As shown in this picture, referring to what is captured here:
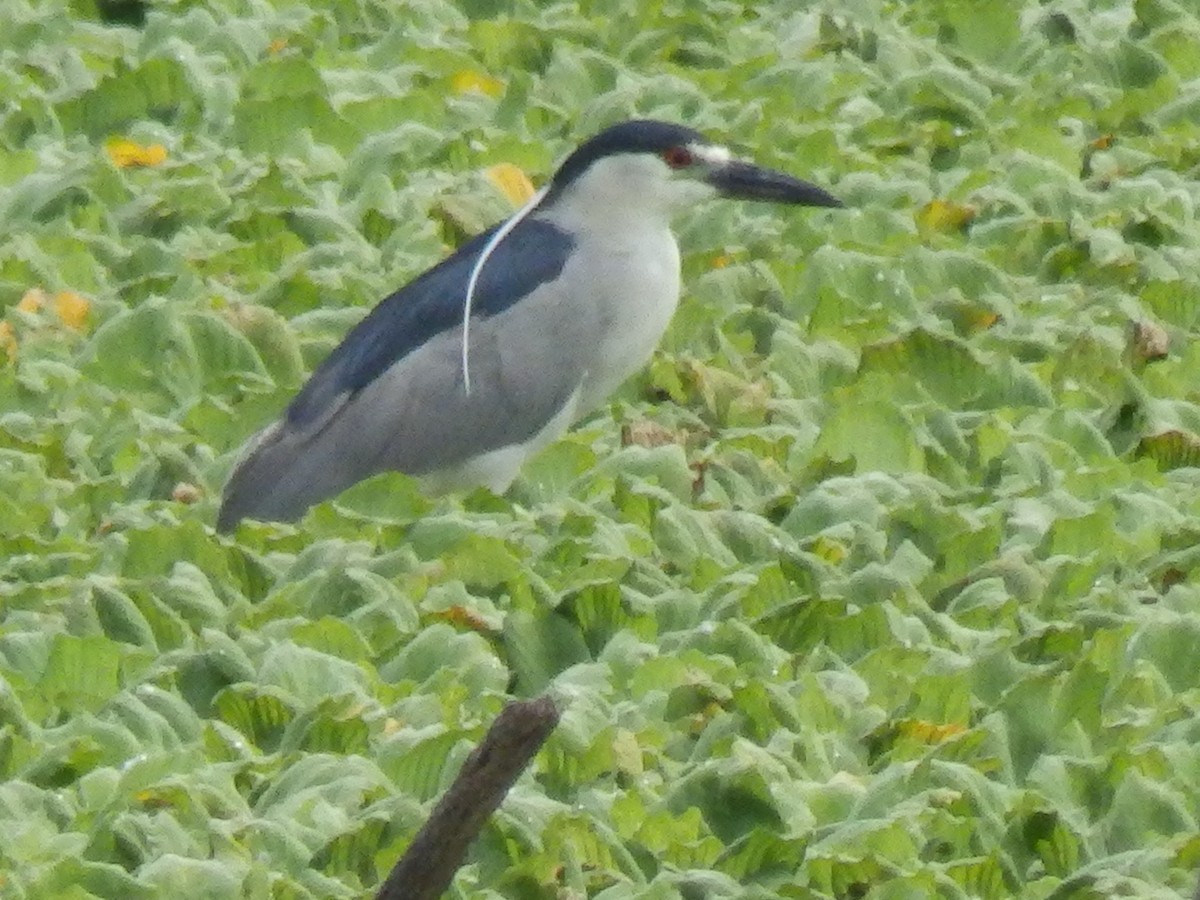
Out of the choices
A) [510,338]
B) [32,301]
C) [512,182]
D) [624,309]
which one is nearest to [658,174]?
[624,309]

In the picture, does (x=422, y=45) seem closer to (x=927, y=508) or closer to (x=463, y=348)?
(x=463, y=348)

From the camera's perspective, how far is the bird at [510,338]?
5961mm

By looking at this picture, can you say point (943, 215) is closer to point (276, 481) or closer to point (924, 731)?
point (276, 481)

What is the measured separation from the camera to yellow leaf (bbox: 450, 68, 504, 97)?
7758 millimetres

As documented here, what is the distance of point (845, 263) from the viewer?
22.0 ft

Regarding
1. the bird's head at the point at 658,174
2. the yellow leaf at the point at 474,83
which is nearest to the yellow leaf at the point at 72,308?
the bird's head at the point at 658,174

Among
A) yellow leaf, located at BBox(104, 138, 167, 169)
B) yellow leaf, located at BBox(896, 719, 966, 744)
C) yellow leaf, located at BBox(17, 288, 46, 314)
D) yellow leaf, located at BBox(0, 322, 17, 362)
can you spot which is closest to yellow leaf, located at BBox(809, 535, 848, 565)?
yellow leaf, located at BBox(896, 719, 966, 744)

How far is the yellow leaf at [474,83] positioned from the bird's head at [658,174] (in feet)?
4.31

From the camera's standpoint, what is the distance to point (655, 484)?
18.9 ft

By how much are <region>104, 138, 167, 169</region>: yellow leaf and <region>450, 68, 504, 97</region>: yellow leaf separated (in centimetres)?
75

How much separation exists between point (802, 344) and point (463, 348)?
66cm

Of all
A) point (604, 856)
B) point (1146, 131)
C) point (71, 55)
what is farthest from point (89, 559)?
point (1146, 131)

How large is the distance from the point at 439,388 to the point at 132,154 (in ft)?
4.83

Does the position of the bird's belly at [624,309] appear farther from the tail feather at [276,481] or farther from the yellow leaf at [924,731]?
the yellow leaf at [924,731]
